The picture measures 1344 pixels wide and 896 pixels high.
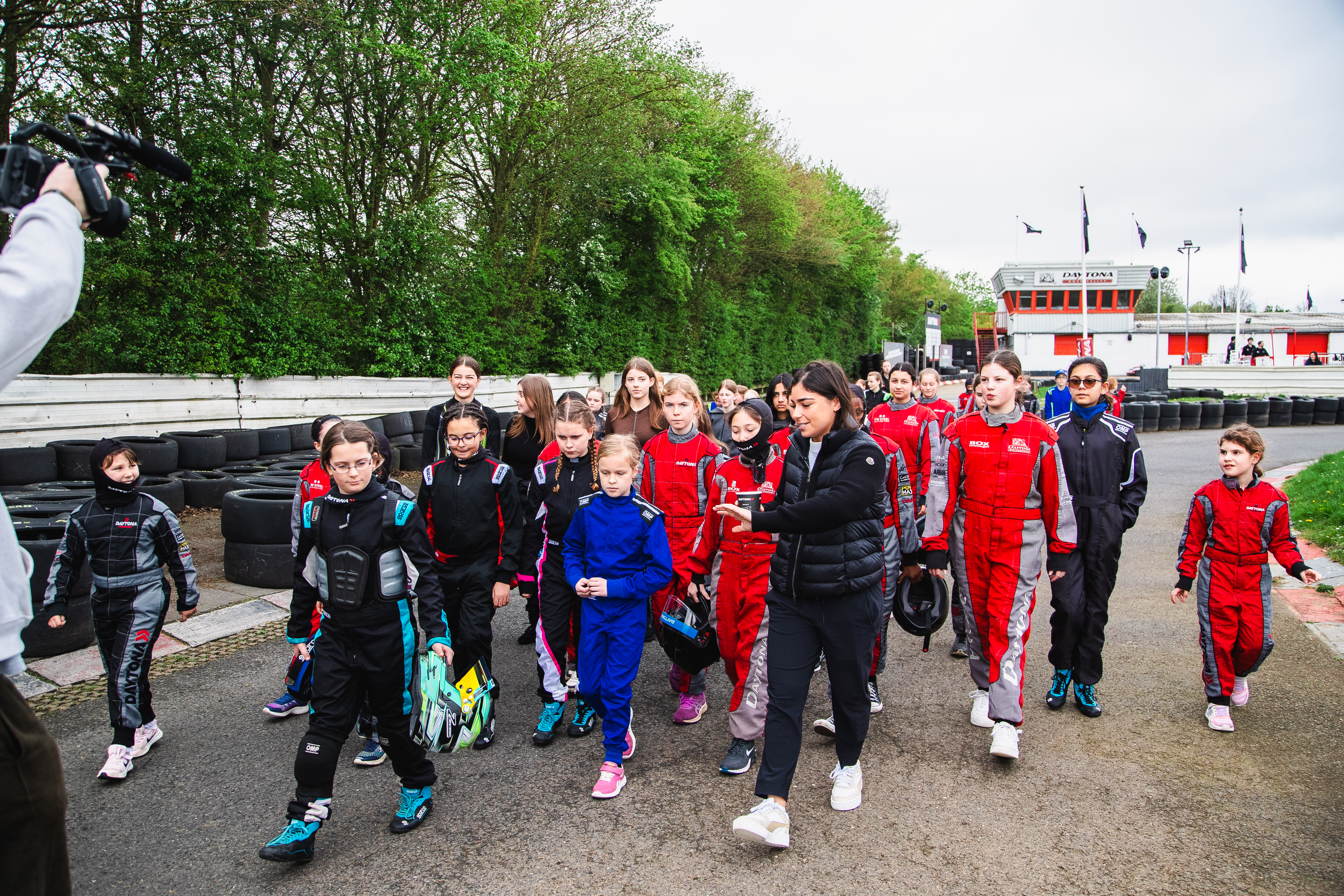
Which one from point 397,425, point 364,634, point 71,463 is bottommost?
point 364,634

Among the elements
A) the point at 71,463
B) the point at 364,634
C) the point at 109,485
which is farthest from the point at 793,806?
the point at 71,463

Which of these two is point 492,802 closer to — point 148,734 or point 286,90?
point 148,734

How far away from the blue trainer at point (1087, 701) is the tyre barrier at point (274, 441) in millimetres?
10802

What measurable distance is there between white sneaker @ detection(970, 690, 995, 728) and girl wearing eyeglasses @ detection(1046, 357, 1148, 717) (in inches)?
19.1

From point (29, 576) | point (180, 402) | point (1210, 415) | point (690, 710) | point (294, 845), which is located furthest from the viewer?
point (1210, 415)

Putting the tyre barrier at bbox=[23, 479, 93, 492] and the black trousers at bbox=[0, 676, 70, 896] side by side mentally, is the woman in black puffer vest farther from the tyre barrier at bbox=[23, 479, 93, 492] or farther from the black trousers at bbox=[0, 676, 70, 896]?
the tyre barrier at bbox=[23, 479, 93, 492]

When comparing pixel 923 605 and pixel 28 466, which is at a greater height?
pixel 28 466

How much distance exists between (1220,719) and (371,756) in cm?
465

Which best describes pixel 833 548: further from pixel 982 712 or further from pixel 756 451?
pixel 982 712

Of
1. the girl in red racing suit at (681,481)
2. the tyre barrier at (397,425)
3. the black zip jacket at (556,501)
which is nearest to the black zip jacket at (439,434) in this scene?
the black zip jacket at (556,501)

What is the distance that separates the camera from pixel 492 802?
3.75 meters

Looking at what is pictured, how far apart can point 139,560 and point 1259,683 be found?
21.9 ft

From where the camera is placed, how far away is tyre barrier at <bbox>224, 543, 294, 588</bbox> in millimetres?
7031

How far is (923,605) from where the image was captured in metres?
5.05
